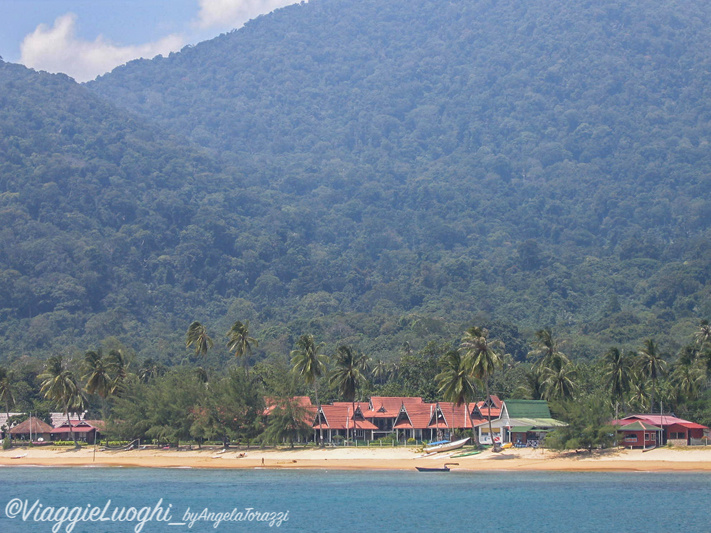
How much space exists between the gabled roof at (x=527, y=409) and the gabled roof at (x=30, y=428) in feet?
187

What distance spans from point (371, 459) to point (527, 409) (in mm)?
15971

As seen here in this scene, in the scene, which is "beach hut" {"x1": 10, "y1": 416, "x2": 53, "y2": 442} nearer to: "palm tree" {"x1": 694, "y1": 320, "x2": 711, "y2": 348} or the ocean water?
the ocean water

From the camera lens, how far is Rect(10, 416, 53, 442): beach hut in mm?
115125

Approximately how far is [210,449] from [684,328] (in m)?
111

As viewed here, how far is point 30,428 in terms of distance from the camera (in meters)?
114

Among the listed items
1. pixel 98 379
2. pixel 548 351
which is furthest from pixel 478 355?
pixel 98 379

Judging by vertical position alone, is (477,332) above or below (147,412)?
above

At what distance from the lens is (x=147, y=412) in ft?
326

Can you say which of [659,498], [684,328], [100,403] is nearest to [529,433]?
[659,498]

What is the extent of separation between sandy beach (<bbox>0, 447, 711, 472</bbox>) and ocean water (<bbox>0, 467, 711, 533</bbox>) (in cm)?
417

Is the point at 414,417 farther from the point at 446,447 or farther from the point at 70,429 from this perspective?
the point at 70,429

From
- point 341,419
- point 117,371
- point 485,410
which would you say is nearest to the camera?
point 485,410

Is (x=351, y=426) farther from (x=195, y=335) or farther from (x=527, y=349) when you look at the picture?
(x=527, y=349)

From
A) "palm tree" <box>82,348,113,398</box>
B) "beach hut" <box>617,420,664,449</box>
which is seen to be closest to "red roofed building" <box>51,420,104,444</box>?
"palm tree" <box>82,348,113,398</box>
